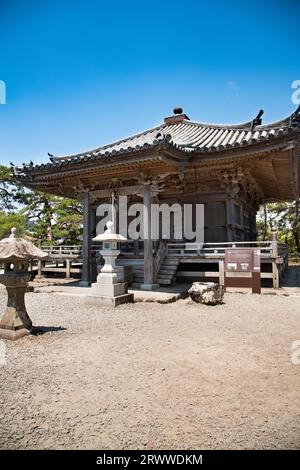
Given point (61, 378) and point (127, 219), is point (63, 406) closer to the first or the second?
point (61, 378)

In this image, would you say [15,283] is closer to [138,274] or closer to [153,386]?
[153,386]

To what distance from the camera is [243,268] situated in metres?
10.1

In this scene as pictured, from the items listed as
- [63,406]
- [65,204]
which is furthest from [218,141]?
[65,204]

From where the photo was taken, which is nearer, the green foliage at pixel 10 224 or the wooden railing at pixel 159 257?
the wooden railing at pixel 159 257

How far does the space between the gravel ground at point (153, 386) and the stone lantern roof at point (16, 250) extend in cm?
156

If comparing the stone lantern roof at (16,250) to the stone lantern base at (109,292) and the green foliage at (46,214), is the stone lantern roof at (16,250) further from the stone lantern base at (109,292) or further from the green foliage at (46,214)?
the green foliage at (46,214)

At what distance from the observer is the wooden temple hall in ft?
33.4

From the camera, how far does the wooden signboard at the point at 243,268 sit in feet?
32.3

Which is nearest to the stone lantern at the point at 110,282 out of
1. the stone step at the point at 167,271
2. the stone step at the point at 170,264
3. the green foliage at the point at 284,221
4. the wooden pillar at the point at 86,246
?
the stone step at the point at 167,271

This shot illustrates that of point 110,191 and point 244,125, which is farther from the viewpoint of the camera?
point 244,125

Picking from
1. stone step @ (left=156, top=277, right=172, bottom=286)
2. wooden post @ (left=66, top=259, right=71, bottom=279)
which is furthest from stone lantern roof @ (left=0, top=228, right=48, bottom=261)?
wooden post @ (left=66, top=259, right=71, bottom=279)

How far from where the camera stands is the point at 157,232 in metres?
14.6

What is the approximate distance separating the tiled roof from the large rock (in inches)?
183
